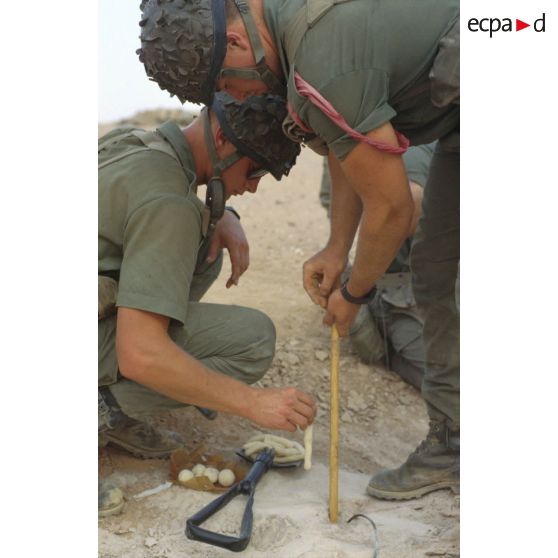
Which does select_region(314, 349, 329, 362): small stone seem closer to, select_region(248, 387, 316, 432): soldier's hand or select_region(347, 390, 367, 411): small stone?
select_region(347, 390, 367, 411): small stone

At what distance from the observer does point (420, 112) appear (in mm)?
2494

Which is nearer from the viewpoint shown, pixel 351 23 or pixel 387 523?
pixel 351 23

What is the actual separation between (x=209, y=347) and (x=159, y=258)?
0.58 m

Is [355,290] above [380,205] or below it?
below

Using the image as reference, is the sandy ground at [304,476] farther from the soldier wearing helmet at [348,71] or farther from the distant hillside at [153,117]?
the distant hillside at [153,117]

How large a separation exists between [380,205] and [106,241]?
3.46 ft

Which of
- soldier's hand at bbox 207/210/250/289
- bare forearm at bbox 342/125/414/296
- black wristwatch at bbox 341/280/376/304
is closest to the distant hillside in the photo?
soldier's hand at bbox 207/210/250/289

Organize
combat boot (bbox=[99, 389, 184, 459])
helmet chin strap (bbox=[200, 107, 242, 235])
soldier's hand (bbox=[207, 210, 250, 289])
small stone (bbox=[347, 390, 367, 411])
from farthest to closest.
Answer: small stone (bbox=[347, 390, 367, 411])
soldier's hand (bbox=[207, 210, 250, 289])
combat boot (bbox=[99, 389, 184, 459])
helmet chin strap (bbox=[200, 107, 242, 235])

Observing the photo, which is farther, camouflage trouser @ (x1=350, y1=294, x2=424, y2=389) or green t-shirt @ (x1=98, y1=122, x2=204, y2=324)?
camouflage trouser @ (x1=350, y1=294, x2=424, y2=389)

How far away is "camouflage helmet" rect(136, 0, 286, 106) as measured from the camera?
231cm

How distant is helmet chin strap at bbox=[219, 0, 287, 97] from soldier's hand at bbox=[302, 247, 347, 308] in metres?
0.71
